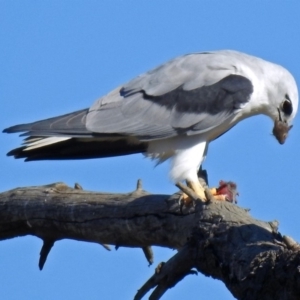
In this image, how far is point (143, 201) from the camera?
6.35m

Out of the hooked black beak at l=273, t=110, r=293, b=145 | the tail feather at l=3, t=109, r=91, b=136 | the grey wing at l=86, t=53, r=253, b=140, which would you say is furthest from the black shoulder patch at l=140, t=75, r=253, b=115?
the tail feather at l=3, t=109, r=91, b=136

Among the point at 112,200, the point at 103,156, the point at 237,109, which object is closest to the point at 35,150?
the point at 103,156

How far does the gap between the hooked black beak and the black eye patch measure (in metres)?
0.08

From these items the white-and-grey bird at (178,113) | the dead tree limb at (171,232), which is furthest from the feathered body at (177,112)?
the dead tree limb at (171,232)

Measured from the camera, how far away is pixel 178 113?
25.8 feet

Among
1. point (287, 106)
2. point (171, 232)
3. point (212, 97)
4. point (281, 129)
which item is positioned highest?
point (212, 97)

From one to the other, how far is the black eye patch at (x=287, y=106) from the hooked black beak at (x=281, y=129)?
0.08 meters

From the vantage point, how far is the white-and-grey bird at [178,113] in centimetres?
751

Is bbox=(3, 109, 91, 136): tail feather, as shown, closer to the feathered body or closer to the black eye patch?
the feathered body

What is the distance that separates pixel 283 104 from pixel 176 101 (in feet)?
3.19

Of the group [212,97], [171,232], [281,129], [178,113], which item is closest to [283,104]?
[281,129]

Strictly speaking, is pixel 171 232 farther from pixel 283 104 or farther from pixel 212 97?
pixel 283 104

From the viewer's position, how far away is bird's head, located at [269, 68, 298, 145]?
8008 millimetres

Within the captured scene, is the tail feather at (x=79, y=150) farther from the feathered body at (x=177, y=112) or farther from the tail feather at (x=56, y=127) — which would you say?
the tail feather at (x=56, y=127)
